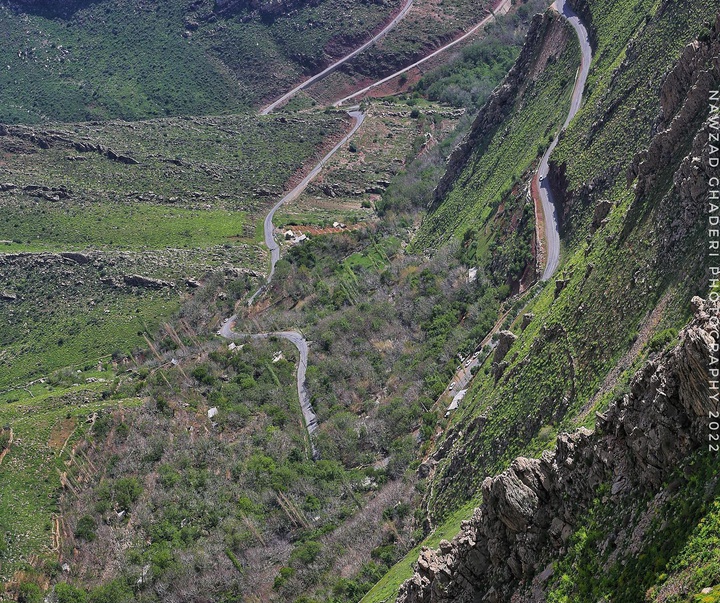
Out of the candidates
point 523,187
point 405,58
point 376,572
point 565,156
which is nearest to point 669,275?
point 376,572

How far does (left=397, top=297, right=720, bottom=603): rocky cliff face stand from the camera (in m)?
21.9

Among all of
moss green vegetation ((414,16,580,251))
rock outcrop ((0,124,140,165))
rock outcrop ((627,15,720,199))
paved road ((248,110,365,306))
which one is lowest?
rock outcrop ((0,124,140,165))

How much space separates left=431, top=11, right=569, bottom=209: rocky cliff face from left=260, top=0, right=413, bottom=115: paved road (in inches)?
2382

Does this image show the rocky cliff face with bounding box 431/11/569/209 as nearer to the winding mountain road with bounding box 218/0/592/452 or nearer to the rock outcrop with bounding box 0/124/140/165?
the winding mountain road with bounding box 218/0/592/452

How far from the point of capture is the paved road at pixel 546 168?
212 ft

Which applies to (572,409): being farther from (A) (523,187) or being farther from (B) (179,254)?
(B) (179,254)

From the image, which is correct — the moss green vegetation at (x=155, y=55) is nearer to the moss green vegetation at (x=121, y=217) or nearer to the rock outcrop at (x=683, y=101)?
the moss green vegetation at (x=121, y=217)

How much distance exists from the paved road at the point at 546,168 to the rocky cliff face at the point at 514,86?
149 cm

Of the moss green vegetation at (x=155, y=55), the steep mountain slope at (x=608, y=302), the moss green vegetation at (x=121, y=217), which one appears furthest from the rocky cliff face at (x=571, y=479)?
the moss green vegetation at (x=155, y=55)

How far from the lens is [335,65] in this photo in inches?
6437

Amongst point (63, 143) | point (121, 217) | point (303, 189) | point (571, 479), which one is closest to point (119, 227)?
point (121, 217)

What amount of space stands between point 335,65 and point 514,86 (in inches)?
2703

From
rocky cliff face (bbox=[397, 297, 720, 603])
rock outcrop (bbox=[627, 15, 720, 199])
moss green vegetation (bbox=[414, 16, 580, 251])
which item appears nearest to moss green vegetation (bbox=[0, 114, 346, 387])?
moss green vegetation (bbox=[414, 16, 580, 251])

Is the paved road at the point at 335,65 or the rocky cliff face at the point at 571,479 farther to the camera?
the paved road at the point at 335,65
